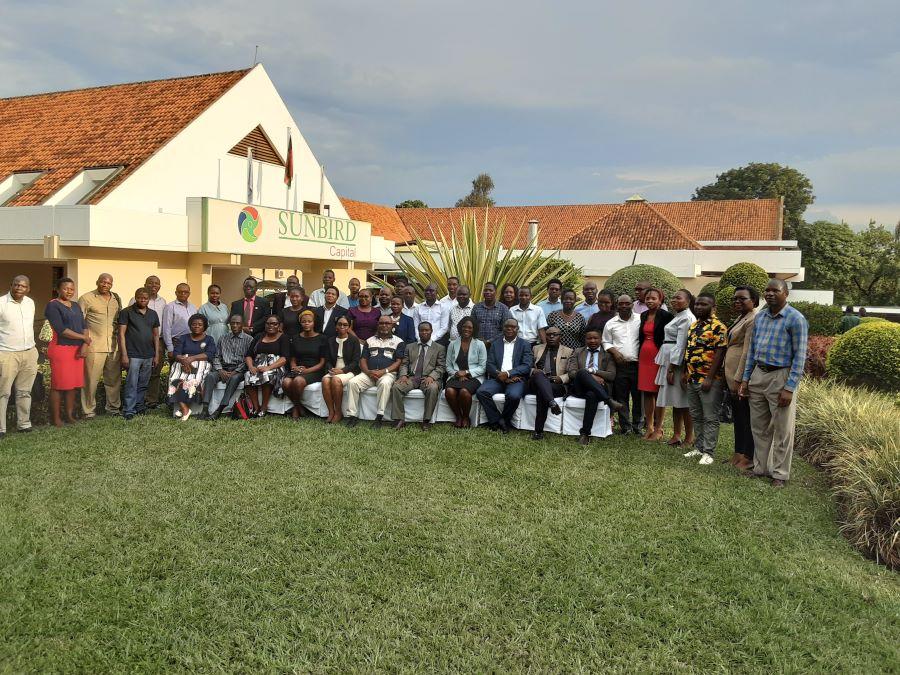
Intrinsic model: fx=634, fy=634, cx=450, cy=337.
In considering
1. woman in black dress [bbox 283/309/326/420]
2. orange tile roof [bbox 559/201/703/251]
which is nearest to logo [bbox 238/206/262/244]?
woman in black dress [bbox 283/309/326/420]

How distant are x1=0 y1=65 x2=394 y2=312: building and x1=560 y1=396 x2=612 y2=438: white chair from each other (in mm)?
9667

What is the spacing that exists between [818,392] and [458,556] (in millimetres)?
6464

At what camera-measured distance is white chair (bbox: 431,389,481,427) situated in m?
7.84

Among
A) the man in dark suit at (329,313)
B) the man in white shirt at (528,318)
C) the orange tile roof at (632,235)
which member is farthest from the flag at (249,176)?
the orange tile roof at (632,235)

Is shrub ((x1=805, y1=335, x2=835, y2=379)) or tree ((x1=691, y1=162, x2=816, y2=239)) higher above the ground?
tree ((x1=691, y1=162, x2=816, y2=239))

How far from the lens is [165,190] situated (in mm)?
14594

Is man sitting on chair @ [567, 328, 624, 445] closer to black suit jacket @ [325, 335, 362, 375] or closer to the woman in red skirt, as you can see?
black suit jacket @ [325, 335, 362, 375]

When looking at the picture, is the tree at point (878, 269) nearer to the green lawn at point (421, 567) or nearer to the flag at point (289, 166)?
the flag at point (289, 166)

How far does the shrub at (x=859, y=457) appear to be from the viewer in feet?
15.6

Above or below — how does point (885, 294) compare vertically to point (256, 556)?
above

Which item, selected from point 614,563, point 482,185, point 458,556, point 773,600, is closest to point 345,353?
point 458,556

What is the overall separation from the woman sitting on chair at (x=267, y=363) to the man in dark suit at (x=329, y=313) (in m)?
0.47

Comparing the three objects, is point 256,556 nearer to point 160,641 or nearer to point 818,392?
point 160,641

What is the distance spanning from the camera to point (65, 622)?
11.5 feet
